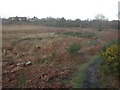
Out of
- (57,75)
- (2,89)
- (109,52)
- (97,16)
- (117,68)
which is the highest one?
(97,16)

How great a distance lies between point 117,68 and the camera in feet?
15.2

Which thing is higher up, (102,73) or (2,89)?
(102,73)

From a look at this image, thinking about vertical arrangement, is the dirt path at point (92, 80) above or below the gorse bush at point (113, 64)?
below

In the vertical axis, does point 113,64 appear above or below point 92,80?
above

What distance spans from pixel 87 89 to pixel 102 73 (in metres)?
1.00

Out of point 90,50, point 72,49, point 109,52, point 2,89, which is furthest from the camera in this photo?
point 90,50

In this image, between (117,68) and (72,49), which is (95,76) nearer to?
(117,68)

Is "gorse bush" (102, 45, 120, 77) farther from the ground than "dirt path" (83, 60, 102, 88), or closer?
farther from the ground

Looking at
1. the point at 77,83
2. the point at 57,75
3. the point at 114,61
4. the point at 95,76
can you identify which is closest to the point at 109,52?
the point at 114,61

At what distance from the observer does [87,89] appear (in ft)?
14.4

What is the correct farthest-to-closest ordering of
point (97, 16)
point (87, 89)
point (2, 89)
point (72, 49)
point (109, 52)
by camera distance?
point (97, 16) < point (72, 49) < point (2, 89) < point (109, 52) < point (87, 89)

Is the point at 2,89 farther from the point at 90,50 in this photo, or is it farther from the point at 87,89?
the point at 90,50

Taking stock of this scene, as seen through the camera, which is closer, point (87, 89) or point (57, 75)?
point (87, 89)

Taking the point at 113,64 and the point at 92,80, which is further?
the point at 92,80
